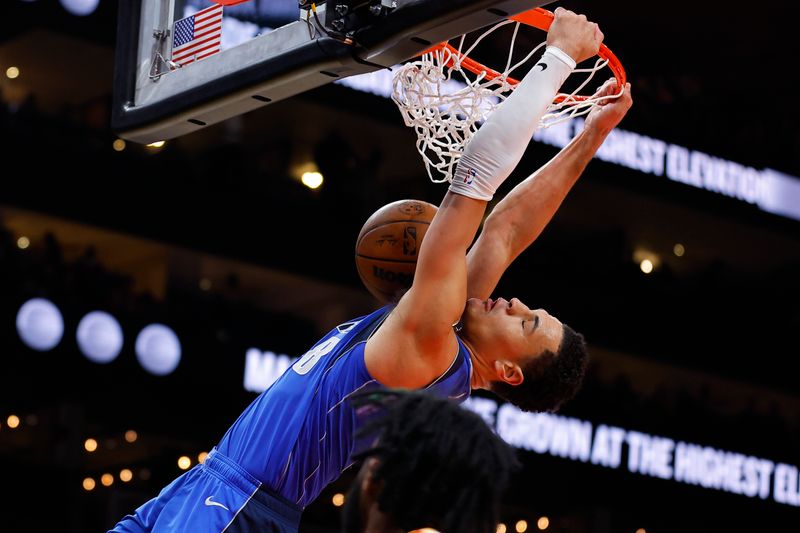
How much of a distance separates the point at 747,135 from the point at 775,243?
3047 mm

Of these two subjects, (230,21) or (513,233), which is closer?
(230,21)

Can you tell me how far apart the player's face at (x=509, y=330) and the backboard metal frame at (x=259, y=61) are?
0.88m

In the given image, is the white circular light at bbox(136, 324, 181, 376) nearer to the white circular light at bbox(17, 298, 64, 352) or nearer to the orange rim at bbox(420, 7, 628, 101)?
the white circular light at bbox(17, 298, 64, 352)

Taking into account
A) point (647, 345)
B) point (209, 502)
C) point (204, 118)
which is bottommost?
point (209, 502)

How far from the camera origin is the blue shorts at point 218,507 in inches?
136

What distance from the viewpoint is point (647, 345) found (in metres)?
16.0

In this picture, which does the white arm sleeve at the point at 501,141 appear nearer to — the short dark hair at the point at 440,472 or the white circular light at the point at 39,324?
the short dark hair at the point at 440,472

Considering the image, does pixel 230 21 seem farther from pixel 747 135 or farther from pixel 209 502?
pixel 747 135

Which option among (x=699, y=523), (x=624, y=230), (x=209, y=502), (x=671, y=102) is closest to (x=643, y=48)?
(x=671, y=102)

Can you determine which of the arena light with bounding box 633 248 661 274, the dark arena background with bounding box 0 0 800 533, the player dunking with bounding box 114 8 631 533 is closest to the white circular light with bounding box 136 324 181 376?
the dark arena background with bounding box 0 0 800 533

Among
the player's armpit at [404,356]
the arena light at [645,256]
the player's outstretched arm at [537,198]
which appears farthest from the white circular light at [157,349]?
the arena light at [645,256]

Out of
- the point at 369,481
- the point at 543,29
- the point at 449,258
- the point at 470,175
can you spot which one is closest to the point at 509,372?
the point at 449,258

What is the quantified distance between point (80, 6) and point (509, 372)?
9.85 metres

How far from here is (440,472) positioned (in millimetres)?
2098
